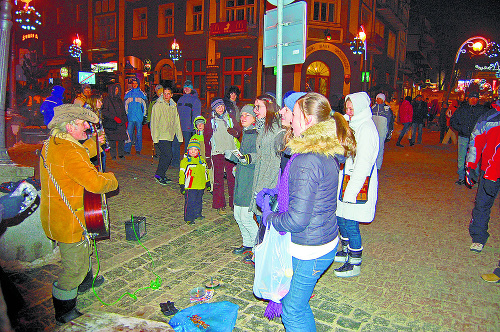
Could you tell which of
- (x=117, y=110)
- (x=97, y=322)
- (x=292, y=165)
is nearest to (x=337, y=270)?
(x=292, y=165)

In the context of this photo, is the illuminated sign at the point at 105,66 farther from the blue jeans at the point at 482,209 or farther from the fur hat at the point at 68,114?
the blue jeans at the point at 482,209

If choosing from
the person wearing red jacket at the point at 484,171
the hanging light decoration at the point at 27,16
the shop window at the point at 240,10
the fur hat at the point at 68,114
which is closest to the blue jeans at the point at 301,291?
the fur hat at the point at 68,114

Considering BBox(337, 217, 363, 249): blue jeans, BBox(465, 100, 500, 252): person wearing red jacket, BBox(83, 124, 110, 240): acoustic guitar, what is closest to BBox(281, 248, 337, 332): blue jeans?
BBox(337, 217, 363, 249): blue jeans

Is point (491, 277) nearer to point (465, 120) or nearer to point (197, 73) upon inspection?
point (465, 120)

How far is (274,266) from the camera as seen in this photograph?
8.01 ft

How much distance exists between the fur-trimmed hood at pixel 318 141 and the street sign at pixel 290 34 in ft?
9.17

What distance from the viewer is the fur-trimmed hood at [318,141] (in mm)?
2320

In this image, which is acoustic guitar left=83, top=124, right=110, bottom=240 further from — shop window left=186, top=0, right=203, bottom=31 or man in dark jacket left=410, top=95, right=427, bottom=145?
shop window left=186, top=0, right=203, bottom=31

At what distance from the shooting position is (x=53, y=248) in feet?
14.8

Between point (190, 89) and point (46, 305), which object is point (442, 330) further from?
point (190, 89)

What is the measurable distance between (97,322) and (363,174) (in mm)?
2748

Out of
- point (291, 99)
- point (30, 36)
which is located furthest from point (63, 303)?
point (30, 36)

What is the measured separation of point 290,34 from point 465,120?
559 cm

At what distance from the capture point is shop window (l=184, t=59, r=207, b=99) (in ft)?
86.2
